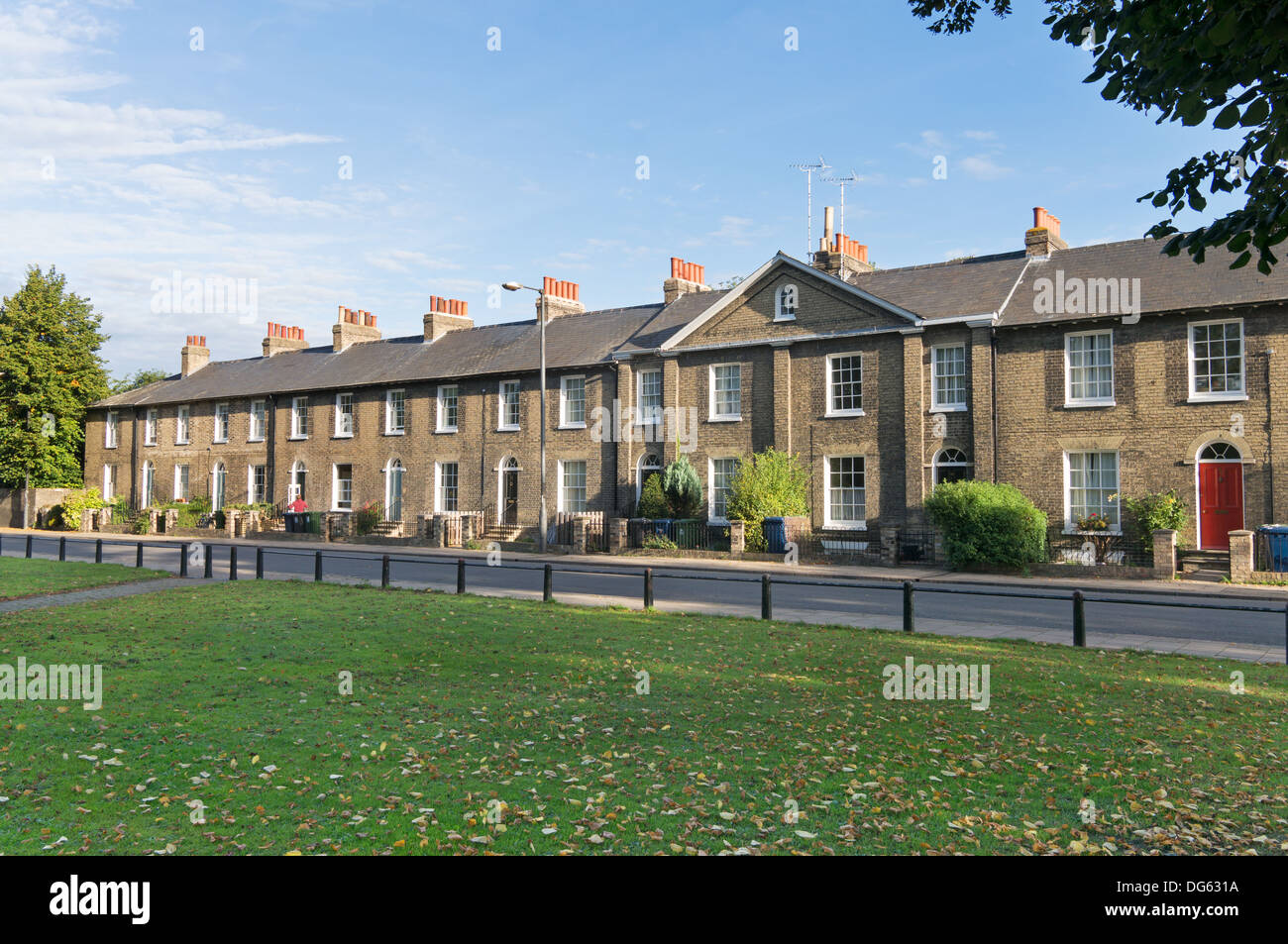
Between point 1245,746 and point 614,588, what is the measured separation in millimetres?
13202

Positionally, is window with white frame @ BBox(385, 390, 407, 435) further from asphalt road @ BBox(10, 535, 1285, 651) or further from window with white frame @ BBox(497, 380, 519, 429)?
asphalt road @ BBox(10, 535, 1285, 651)

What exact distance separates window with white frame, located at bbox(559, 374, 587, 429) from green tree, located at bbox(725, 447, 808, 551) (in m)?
8.06

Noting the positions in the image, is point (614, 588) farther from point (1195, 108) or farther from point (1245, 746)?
point (1195, 108)

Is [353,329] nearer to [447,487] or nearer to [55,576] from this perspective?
[447,487]

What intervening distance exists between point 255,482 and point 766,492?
2775 centimetres

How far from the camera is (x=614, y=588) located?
19.5 metres

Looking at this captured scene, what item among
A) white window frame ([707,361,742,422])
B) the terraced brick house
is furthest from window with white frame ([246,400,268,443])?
white window frame ([707,361,742,422])

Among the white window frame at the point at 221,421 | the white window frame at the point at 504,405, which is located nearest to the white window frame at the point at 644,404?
the white window frame at the point at 504,405

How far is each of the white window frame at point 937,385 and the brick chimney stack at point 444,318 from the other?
23.8 meters

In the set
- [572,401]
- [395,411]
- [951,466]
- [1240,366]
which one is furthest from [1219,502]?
[395,411]

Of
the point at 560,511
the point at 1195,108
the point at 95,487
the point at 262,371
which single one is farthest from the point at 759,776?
the point at 95,487

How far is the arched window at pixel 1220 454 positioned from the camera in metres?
23.0

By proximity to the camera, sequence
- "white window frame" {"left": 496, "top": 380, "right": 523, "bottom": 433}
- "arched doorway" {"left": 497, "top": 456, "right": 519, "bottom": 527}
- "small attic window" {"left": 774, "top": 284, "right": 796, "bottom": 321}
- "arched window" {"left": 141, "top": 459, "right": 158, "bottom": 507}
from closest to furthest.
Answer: "small attic window" {"left": 774, "top": 284, "right": 796, "bottom": 321} < "arched doorway" {"left": 497, "top": 456, "right": 519, "bottom": 527} < "white window frame" {"left": 496, "top": 380, "right": 523, "bottom": 433} < "arched window" {"left": 141, "top": 459, "right": 158, "bottom": 507}

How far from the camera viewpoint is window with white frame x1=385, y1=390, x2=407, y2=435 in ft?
132
